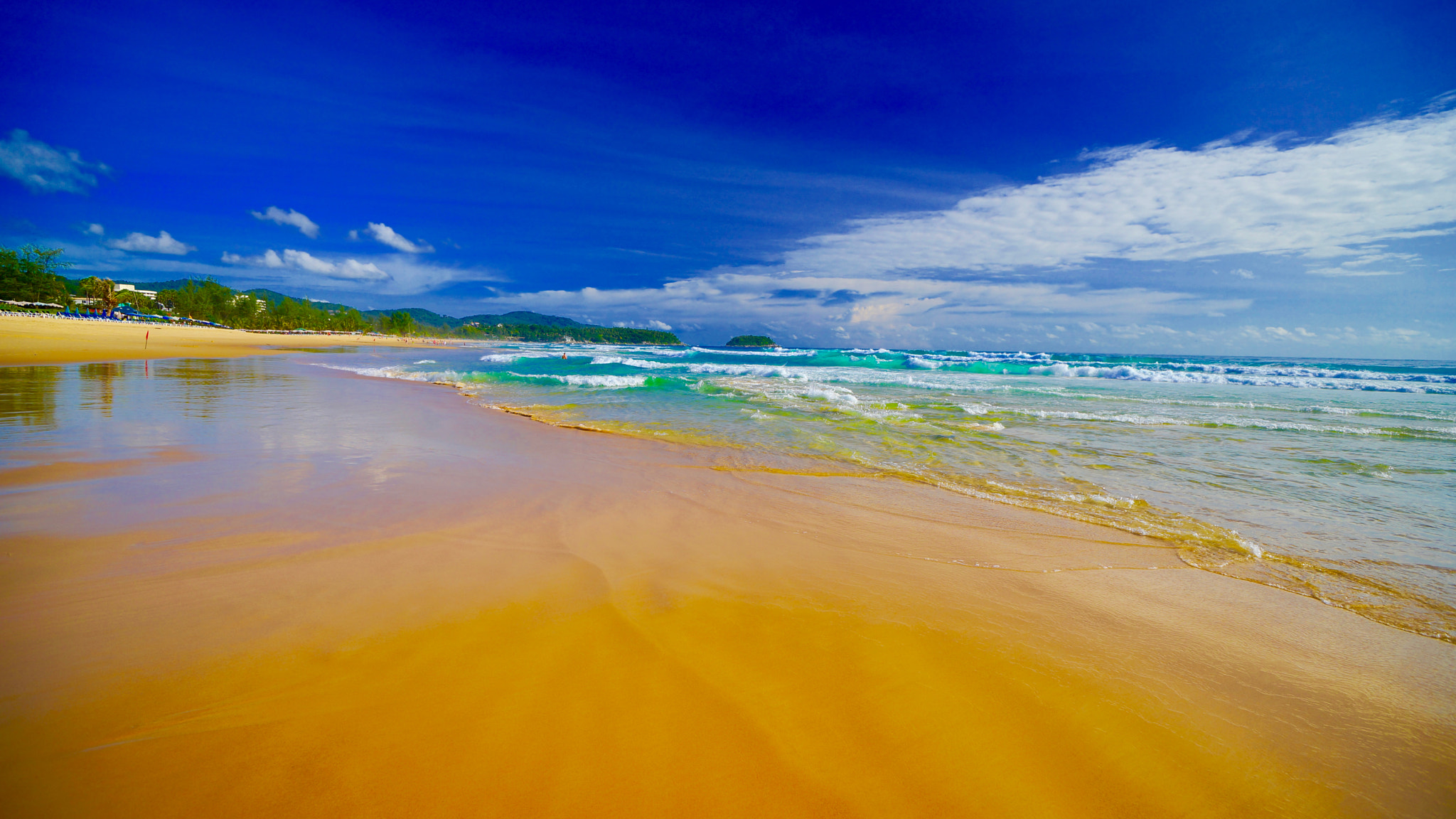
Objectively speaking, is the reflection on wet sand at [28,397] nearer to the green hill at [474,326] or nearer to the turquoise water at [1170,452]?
the turquoise water at [1170,452]

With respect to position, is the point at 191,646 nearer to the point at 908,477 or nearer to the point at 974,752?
the point at 974,752

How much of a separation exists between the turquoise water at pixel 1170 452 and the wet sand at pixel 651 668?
0.77 metres

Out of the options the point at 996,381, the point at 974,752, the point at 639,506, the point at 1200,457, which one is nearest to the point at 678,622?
the point at 974,752

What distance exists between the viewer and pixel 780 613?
284cm

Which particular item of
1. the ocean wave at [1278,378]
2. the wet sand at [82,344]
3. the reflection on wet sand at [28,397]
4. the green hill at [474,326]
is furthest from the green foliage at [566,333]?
the reflection on wet sand at [28,397]

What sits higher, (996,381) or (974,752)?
(996,381)

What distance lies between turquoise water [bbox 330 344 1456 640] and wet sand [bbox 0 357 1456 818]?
772mm

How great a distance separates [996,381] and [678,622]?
26928 mm

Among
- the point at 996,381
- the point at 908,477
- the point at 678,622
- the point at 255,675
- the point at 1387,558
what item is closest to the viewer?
the point at 255,675

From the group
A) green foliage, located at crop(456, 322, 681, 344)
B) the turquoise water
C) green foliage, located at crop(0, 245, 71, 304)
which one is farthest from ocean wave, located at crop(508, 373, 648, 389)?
green foliage, located at crop(456, 322, 681, 344)

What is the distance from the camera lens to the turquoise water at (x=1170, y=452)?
13.3 feet

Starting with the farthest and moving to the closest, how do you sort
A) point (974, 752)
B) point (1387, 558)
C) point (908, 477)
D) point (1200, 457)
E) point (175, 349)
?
point (175, 349) → point (1200, 457) → point (908, 477) → point (1387, 558) → point (974, 752)

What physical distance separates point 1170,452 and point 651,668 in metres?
9.52

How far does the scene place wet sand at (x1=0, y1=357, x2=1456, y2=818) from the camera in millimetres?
1689
